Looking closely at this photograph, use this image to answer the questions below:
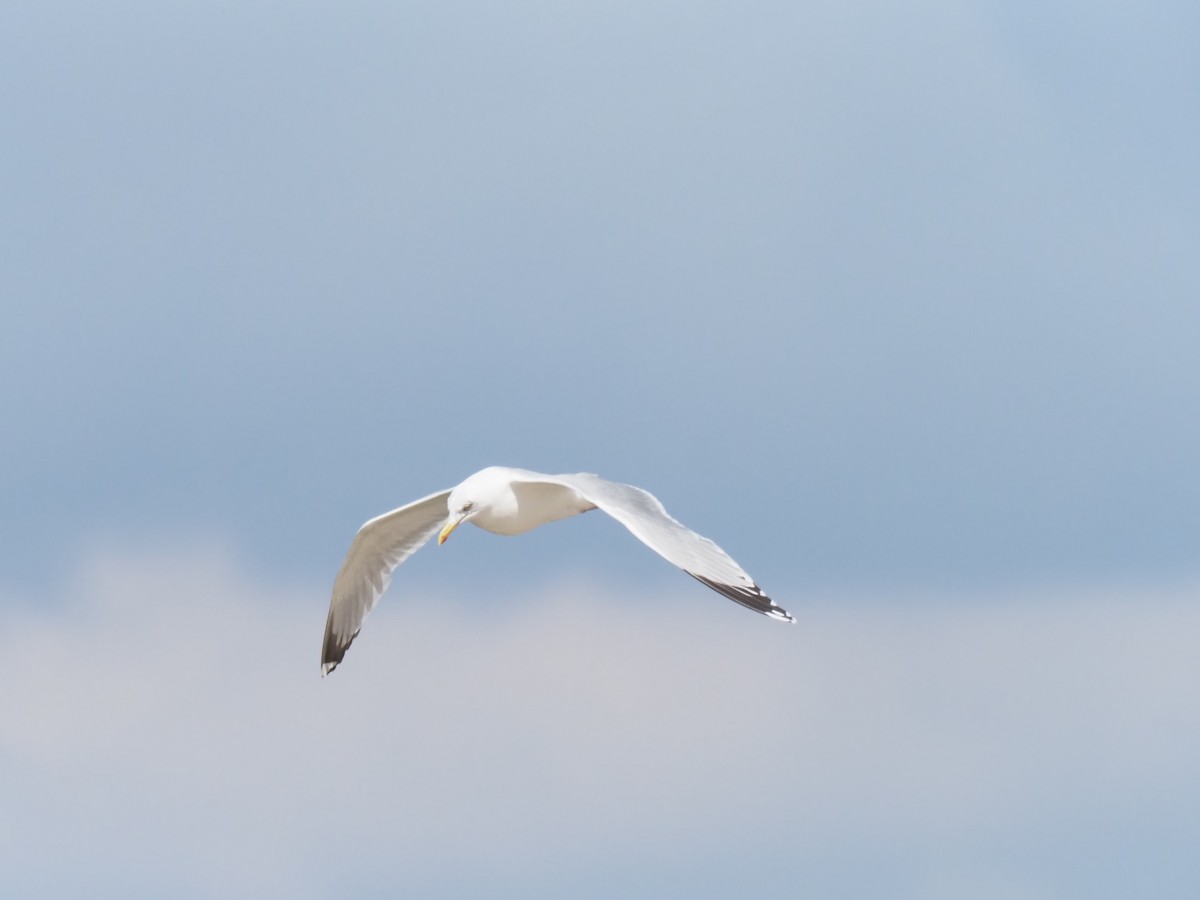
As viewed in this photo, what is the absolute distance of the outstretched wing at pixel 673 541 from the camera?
24.1 ft

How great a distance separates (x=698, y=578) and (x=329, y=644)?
421 cm

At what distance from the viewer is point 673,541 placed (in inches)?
307

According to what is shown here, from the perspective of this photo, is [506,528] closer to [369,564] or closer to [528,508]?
[528,508]

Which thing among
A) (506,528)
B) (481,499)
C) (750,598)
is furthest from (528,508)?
(750,598)

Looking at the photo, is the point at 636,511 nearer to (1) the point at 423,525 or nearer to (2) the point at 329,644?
(1) the point at 423,525

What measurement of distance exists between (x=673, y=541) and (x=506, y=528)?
5.65ft

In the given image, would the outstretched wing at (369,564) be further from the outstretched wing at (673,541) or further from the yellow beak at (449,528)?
the outstretched wing at (673,541)

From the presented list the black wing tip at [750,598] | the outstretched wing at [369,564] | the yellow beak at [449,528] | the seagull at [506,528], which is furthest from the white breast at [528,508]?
the black wing tip at [750,598]

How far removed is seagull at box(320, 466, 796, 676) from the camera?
7.58m

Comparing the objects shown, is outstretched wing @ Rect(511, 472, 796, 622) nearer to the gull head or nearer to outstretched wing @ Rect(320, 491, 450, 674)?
the gull head

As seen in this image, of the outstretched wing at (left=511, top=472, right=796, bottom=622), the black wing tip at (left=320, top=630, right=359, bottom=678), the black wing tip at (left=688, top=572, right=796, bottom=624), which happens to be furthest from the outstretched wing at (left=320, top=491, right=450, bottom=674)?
the black wing tip at (left=688, top=572, right=796, bottom=624)

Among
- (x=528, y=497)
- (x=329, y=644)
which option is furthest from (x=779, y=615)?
(x=329, y=644)

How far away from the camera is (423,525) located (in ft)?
33.6

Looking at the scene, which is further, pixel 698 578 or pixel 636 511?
pixel 636 511
